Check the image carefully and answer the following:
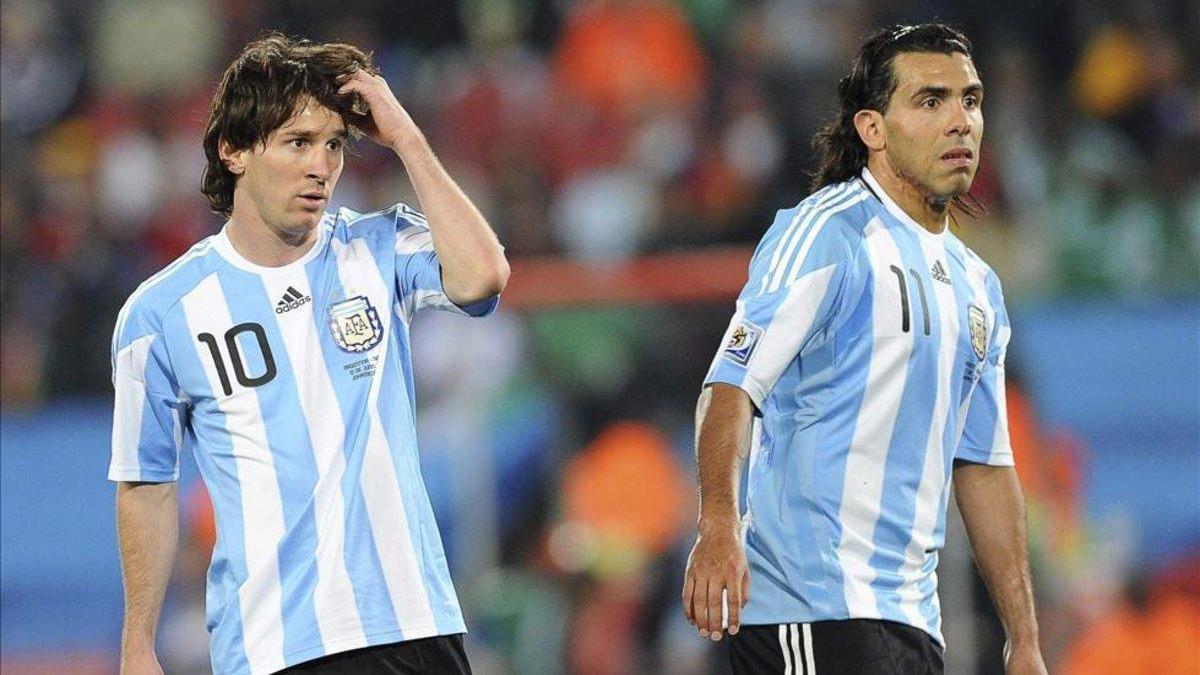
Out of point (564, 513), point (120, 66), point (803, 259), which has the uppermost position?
point (120, 66)

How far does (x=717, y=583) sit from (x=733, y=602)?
2.0 inches

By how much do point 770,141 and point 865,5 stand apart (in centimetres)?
143

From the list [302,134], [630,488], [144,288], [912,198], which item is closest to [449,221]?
[302,134]

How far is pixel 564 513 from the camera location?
824 cm

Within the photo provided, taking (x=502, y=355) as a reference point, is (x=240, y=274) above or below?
above

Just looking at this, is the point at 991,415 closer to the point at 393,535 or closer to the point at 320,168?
the point at 393,535

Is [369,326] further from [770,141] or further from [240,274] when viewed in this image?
[770,141]

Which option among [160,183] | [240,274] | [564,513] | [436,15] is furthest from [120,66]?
[240,274]

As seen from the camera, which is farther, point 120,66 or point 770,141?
point 120,66

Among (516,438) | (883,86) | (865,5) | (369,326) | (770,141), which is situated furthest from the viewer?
(865,5)

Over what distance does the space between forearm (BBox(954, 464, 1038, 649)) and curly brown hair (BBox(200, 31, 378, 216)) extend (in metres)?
1.80

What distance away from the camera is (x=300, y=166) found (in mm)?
4152

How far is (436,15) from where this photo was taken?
11.5 metres

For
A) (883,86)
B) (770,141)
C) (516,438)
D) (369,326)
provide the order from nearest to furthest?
(369,326) → (883,86) → (516,438) → (770,141)
